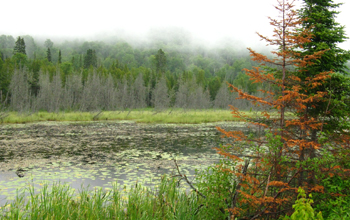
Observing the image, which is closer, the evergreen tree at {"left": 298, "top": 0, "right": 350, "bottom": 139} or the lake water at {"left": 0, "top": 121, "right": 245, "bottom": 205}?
the evergreen tree at {"left": 298, "top": 0, "right": 350, "bottom": 139}

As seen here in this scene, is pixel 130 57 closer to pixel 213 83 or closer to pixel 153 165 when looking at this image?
pixel 213 83

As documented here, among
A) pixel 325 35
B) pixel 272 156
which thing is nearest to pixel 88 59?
pixel 325 35

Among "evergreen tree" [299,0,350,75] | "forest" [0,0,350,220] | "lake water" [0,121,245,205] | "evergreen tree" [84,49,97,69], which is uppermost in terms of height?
"evergreen tree" [84,49,97,69]

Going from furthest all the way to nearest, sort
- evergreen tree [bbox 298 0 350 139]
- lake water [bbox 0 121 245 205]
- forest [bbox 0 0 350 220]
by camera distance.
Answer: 1. lake water [bbox 0 121 245 205]
2. evergreen tree [bbox 298 0 350 139]
3. forest [bbox 0 0 350 220]

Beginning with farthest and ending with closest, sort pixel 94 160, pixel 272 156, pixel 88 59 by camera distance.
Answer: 1. pixel 88 59
2. pixel 94 160
3. pixel 272 156

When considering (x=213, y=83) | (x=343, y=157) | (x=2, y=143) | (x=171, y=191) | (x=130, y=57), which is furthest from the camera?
(x=130, y=57)

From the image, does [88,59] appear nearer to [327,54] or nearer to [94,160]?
[94,160]

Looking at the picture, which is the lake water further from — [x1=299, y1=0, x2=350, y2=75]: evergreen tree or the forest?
[x1=299, y1=0, x2=350, y2=75]: evergreen tree

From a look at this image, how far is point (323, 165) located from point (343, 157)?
61cm

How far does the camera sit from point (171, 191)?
6742 mm

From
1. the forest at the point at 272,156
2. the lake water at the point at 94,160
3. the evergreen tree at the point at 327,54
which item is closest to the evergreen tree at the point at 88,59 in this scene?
the lake water at the point at 94,160

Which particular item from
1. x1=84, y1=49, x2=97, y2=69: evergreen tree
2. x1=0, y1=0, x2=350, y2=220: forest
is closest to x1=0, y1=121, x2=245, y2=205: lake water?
x1=0, y1=0, x2=350, y2=220: forest

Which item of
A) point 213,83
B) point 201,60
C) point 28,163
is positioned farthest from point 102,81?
point 201,60

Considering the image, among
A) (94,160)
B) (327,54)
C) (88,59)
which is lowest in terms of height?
(94,160)
